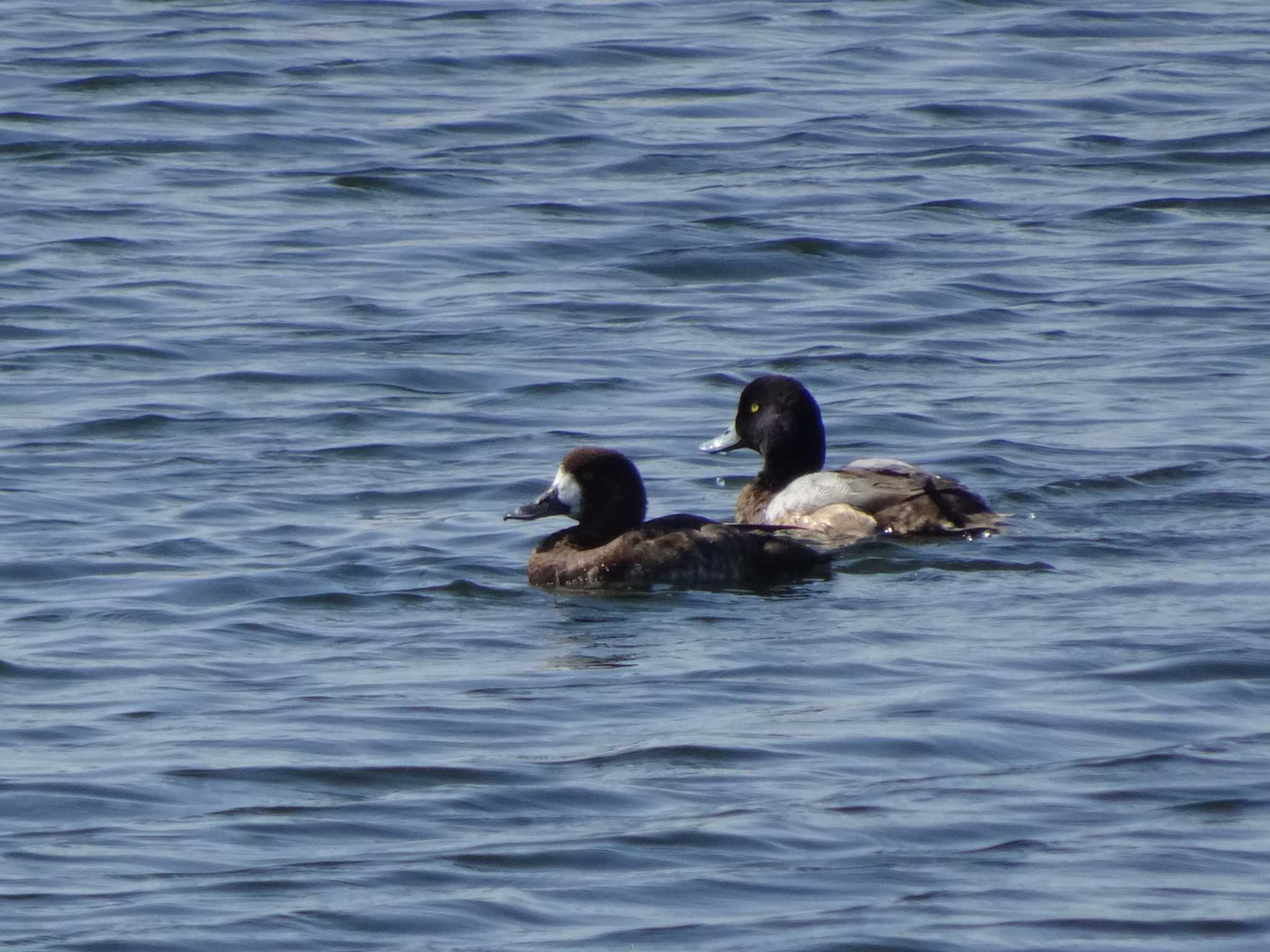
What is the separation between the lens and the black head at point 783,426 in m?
11.8

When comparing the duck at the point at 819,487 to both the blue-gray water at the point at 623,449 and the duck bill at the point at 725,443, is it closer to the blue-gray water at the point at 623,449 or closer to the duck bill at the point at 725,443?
the duck bill at the point at 725,443

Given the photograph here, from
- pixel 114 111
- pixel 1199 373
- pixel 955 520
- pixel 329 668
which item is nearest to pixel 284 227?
pixel 114 111

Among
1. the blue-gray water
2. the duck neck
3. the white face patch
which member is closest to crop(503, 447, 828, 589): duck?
the white face patch

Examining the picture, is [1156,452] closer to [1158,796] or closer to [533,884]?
[1158,796]

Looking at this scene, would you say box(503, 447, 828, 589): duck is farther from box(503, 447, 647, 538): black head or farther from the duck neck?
the duck neck

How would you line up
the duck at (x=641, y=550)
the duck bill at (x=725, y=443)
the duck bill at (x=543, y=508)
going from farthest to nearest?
the duck bill at (x=725, y=443) → the duck bill at (x=543, y=508) → the duck at (x=641, y=550)

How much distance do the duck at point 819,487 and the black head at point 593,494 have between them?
818mm

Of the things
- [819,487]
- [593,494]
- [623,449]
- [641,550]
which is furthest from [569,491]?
[623,449]

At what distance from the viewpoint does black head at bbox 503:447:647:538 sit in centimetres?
1066

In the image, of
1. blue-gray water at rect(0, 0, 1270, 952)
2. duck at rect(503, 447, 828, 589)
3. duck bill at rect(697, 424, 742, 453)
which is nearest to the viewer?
blue-gray water at rect(0, 0, 1270, 952)

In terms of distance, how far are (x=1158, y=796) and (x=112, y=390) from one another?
7.64 m

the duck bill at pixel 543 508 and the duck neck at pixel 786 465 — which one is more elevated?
the duck bill at pixel 543 508

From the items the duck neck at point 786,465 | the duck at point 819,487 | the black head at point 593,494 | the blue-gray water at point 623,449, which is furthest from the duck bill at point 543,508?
the duck neck at point 786,465

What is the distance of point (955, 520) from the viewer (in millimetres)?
10680
